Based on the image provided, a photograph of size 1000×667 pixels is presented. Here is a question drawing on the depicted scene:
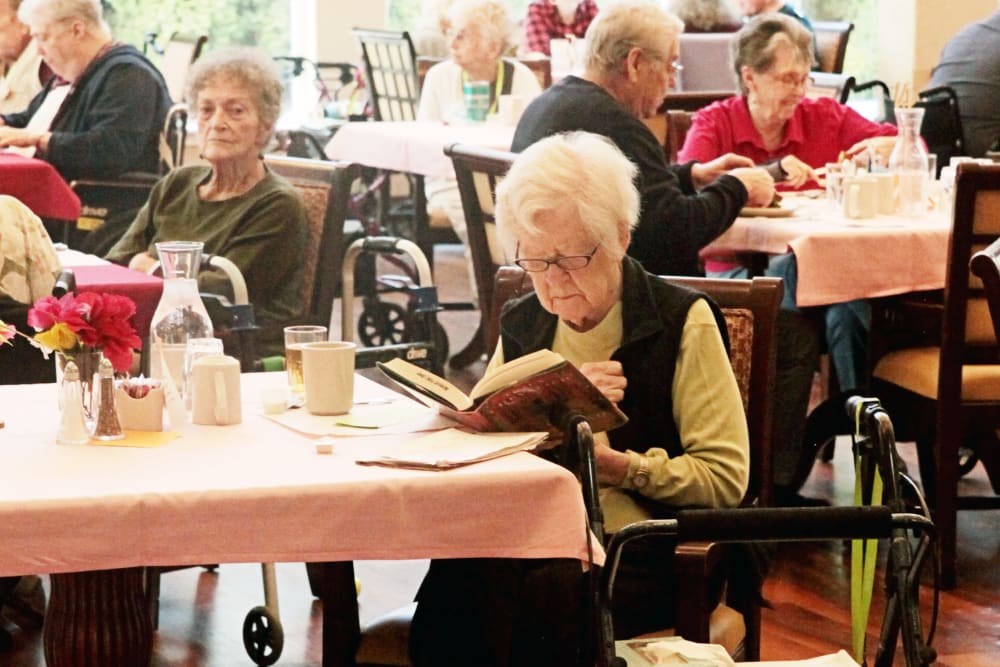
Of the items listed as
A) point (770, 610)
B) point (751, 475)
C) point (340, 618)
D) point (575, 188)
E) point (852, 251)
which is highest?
point (575, 188)

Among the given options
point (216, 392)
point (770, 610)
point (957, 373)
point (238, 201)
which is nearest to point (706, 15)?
point (238, 201)

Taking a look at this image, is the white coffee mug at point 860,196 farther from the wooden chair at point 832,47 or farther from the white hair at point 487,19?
the wooden chair at point 832,47

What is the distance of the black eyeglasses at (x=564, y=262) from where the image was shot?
244cm

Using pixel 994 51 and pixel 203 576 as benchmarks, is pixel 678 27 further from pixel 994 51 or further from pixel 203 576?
pixel 994 51

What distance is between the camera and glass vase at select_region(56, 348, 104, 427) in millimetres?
2246

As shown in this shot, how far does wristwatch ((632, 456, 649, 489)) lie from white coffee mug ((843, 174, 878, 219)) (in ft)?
6.42

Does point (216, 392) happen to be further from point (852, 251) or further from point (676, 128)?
point (676, 128)

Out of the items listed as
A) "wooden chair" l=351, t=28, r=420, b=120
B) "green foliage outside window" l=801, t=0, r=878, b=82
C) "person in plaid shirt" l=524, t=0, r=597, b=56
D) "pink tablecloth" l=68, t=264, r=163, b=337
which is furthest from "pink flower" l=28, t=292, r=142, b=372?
"green foliage outside window" l=801, t=0, r=878, b=82

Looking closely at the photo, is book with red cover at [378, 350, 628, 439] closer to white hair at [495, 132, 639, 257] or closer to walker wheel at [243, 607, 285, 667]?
white hair at [495, 132, 639, 257]

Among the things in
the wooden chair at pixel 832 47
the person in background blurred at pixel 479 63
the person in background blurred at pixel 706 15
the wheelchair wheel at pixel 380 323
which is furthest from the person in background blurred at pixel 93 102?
the person in background blurred at pixel 706 15

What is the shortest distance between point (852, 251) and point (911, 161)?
0.56 metres

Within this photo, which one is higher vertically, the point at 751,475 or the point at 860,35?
the point at 860,35

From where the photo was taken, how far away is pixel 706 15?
30.3ft

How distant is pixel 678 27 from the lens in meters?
3.94
